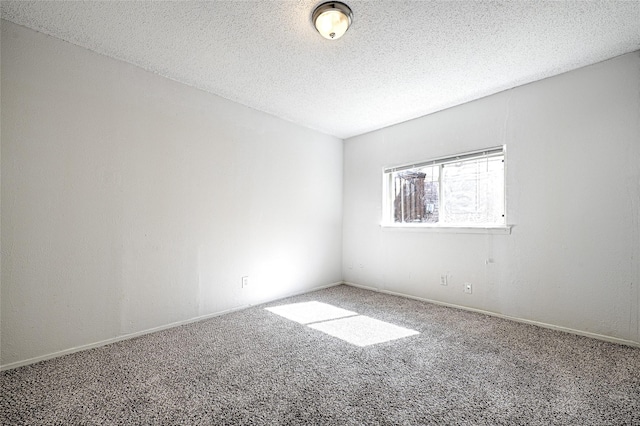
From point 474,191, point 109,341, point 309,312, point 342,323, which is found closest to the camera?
point 109,341

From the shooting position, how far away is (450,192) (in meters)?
3.54

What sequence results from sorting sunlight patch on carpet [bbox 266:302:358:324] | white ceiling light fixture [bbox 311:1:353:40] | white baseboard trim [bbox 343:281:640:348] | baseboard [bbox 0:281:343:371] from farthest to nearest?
1. sunlight patch on carpet [bbox 266:302:358:324]
2. white baseboard trim [bbox 343:281:640:348]
3. baseboard [bbox 0:281:343:371]
4. white ceiling light fixture [bbox 311:1:353:40]

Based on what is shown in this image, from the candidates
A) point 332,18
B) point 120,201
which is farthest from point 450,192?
point 120,201

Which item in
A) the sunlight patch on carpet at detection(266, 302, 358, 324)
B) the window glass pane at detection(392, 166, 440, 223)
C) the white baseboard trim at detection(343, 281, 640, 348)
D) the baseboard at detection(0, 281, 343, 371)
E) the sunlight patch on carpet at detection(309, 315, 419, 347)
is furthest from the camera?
the window glass pane at detection(392, 166, 440, 223)

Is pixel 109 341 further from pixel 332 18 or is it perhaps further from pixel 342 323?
pixel 332 18

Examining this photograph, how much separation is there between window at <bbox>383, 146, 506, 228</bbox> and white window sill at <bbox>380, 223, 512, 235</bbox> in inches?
2.1

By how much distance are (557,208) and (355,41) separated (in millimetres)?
2381

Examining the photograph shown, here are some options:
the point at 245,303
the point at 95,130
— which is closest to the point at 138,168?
the point at 95,130

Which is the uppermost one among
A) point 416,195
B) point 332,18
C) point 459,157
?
point 332,18

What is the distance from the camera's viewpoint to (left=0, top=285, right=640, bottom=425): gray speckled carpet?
1.49 meters

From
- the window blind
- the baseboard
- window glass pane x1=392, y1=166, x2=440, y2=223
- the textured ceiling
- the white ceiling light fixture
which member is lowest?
the baseboard

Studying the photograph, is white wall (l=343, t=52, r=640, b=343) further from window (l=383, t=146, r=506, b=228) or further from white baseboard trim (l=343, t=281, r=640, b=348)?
window (l=383, t=146, r=506, b=228)

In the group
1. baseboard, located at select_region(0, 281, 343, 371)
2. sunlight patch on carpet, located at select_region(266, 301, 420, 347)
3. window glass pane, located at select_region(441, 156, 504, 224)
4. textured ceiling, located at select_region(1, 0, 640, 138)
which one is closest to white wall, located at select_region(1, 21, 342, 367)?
baseboard, located at select_region(0, 281, 343, 371)

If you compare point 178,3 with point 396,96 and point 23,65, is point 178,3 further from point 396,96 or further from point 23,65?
point 396,96
